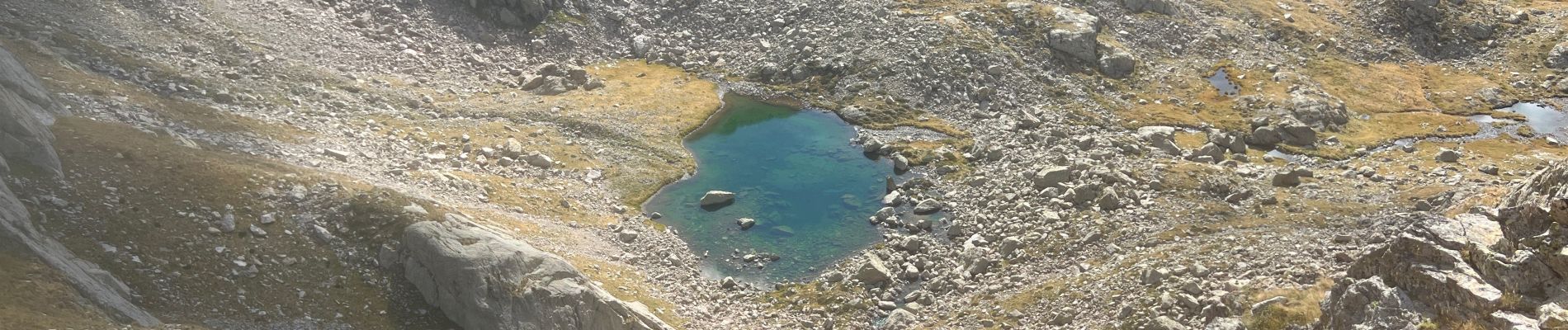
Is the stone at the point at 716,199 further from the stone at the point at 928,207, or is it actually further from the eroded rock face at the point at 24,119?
the eroded rock face at the point at 24,119

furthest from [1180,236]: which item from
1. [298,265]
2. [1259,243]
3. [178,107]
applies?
[178,107]

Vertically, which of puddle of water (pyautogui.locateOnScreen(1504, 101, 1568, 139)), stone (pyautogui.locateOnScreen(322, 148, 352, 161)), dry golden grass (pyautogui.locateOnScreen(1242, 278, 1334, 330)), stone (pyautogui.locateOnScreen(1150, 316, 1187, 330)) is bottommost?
puddle of water (pyautogui.locateOnScreen(1504, 101, 1568, 139))

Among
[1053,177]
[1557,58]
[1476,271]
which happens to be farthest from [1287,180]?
[1557,58]

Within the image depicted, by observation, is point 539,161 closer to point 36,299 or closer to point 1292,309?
point 36,299

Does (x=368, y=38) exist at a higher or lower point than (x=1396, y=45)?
higher

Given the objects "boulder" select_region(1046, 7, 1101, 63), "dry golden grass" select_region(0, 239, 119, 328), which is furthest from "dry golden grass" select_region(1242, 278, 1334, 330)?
"boulder" select_region(1046, 7, 1101, 63)

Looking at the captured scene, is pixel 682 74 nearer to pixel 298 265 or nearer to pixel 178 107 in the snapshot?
pixel 178 107

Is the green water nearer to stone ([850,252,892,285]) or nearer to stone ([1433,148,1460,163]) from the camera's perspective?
stone ([850,252,892,285])
